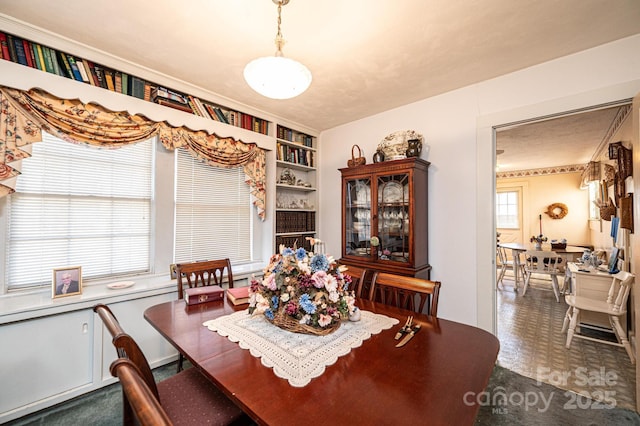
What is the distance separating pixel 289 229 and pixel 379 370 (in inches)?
99.2

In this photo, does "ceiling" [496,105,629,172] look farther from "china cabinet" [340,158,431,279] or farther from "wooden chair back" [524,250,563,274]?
"wooden chair back" [524,250,563,274]

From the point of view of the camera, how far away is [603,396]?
202 cm

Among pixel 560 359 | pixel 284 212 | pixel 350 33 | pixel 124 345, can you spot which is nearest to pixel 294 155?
pixel 284 212

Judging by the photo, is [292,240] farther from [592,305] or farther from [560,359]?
[592,305]

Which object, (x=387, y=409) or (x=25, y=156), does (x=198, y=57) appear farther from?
(x=387, y=409)

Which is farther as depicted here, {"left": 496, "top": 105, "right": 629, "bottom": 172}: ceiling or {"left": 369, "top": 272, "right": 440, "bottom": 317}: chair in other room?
{"left": 496, "top": 105, "right": 629, "bottom": 172}: ceiling

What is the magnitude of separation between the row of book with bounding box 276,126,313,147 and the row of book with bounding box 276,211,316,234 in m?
0.97

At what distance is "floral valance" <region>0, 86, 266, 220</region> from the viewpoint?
176 centimetres

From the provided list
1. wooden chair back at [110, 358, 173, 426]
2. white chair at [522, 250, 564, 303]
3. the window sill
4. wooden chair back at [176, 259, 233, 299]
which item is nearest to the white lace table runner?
wooden chair back at [110, 358, 173, 426]

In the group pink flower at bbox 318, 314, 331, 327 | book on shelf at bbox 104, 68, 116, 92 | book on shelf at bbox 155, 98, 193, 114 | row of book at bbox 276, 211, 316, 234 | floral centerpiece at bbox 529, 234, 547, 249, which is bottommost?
pink flower at bbox 318, 314, 331, 327

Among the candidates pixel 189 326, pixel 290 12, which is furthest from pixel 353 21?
pixel 189 326

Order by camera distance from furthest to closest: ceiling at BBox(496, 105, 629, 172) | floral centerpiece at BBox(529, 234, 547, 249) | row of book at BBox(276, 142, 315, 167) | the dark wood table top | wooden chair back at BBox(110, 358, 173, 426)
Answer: floral centerpiece at BBox(529, 234, 547, 249), row of book at BBox(276, 142, 315, 167), ceiling at BBox(496, 105, 629, 172), the dark wood table top, wooden chair back at BBox(110, 358, 173, 426)

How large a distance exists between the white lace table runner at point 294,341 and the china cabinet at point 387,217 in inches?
49.5

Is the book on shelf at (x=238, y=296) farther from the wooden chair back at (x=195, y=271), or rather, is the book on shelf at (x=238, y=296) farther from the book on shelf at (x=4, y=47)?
the book on shelf at (x=4, y=47)
